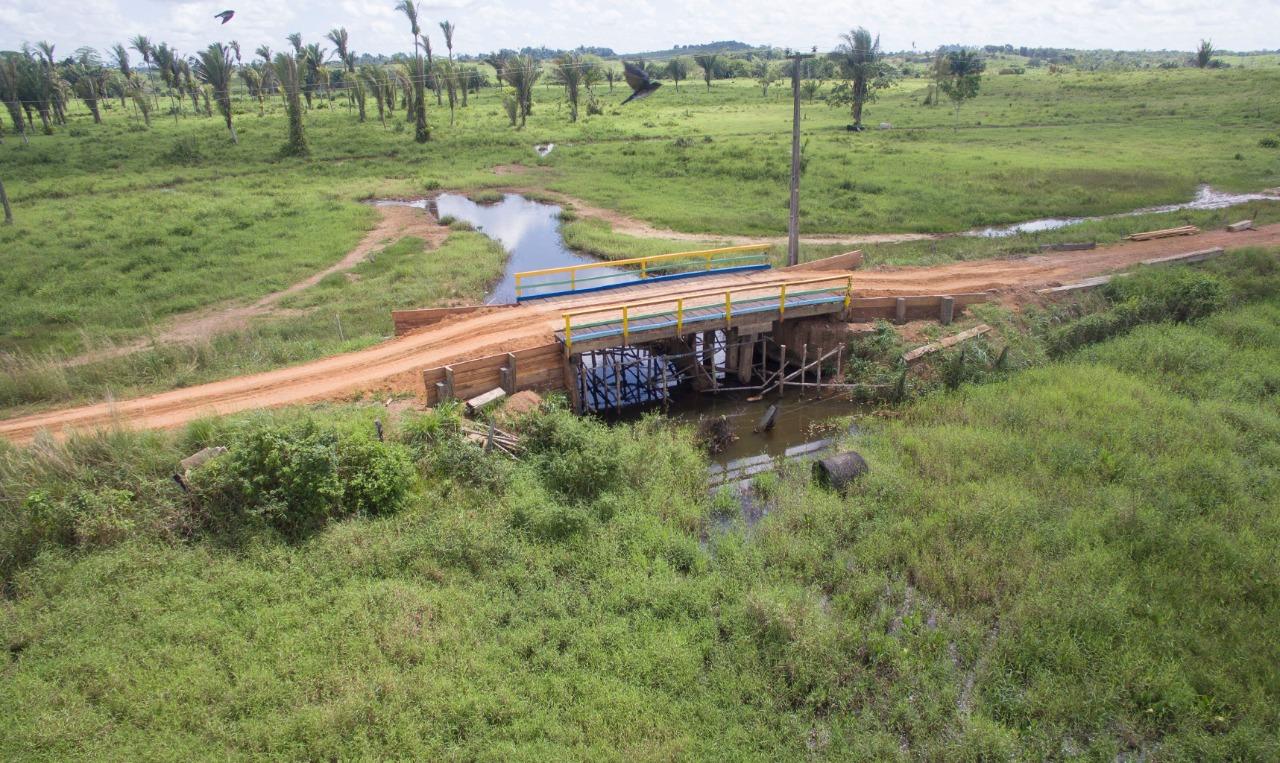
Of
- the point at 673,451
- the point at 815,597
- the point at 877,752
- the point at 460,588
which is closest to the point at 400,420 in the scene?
the point at 460,588

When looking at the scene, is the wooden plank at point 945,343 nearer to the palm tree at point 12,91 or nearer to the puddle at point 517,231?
the puddle at point 517,231

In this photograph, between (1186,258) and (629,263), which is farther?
(1186,258)

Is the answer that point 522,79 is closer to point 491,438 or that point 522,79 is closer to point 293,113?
point 293,113

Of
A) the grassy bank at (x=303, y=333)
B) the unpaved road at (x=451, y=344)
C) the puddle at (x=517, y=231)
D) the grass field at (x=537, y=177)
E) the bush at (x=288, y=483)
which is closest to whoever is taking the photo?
the bush at (x=288, y=483)

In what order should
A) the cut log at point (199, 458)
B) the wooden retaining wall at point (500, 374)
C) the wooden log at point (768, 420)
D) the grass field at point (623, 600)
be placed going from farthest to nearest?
the wooden log at point (768, 420) → the wooden retaining wall at point (500, 374) → the cut log at point (199, 458) → the grass field at point (623, 600)

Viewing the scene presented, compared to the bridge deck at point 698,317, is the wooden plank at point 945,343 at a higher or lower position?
lower

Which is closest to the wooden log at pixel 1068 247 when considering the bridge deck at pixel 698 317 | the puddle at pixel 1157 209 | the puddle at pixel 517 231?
the puddle at pixel 1157 209

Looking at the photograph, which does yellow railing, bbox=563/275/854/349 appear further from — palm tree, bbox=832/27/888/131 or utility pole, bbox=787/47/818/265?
palm tree, bbox=832/27/888/131

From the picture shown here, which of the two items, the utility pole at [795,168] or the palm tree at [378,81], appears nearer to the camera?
the utility pole at [795,168]

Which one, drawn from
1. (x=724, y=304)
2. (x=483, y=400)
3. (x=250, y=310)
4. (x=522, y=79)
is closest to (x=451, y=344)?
(x=483, y=400)
